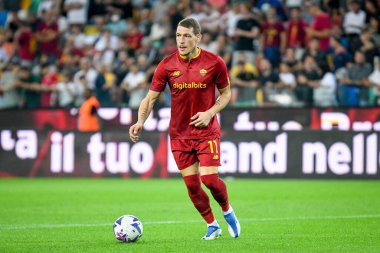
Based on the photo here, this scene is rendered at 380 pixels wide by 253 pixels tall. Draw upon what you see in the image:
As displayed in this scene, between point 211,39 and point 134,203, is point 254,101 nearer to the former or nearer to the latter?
point 211,39

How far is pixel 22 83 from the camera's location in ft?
74.0

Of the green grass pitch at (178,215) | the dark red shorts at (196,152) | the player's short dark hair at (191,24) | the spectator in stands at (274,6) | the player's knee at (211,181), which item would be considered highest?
→ the spectator in stands at (274,6)

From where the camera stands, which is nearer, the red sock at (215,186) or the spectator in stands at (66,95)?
the red sock at (215,186)

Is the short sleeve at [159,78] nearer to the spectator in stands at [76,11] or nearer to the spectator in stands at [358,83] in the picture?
the spectator in stands at [358,83]

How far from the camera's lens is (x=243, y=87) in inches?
816

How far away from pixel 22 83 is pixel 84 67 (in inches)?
64.9

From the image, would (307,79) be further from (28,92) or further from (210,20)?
(28,92)

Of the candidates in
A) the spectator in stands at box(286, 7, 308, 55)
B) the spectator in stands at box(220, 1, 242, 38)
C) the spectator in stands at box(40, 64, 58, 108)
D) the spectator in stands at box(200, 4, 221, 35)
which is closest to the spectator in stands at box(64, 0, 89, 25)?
the spectator in stands at box(40, 64, 58, 108)

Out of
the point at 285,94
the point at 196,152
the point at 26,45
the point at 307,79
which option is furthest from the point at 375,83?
the point at 196,152

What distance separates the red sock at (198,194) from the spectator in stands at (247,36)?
1289cm

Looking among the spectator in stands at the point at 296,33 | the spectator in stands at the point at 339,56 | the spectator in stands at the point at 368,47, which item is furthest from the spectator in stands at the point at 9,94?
the spectator in stands at the point at 368,47

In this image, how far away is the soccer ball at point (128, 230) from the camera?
9523mm

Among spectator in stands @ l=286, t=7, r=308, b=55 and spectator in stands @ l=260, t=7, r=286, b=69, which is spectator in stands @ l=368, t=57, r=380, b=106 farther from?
spectator in stands @ l=260, t=7, r=286, b=69

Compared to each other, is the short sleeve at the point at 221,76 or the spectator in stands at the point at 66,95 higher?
the short sleeve at the point at 221,76
